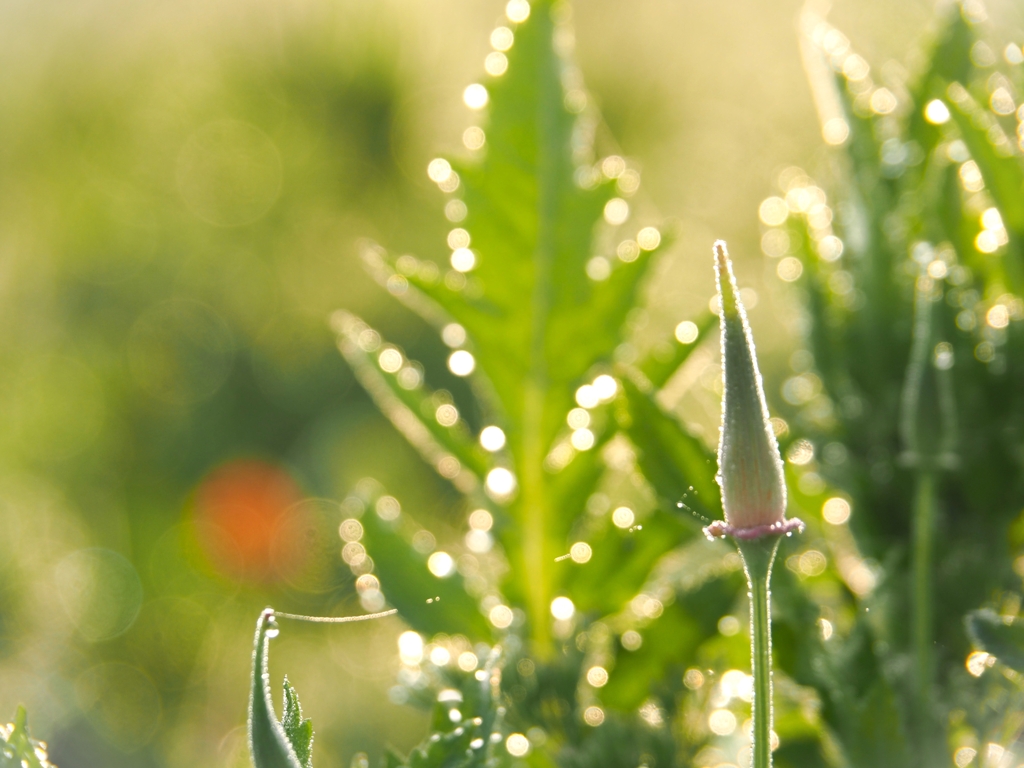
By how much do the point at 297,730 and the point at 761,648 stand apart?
0.05 m

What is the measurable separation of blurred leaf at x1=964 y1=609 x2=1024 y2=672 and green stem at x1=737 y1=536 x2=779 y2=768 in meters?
0.04

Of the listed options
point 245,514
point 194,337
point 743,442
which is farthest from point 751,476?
point 245,514

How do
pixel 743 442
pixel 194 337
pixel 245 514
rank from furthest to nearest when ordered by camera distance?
1. pixel 245 514
2. pixel 194 337
3. pixel 743 442

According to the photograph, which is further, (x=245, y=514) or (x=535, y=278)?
(x=245, y=514)

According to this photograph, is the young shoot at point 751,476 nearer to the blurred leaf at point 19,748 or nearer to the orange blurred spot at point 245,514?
the blurred leaf at point 19,748

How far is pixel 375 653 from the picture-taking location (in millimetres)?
1272

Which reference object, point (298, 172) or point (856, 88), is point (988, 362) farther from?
point (298, 172)

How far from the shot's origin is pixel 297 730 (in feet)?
0.36

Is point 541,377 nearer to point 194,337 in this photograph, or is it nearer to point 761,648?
point 761,648

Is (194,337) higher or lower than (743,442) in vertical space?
higher

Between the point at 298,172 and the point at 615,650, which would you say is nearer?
the point at 615,650

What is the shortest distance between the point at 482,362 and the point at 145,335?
1.23 meters

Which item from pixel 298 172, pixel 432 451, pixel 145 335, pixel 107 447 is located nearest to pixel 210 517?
pixel 107 447

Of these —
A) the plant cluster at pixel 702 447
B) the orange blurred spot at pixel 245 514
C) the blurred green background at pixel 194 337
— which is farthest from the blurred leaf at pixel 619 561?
the orange blurred spot at pixel 245 514
